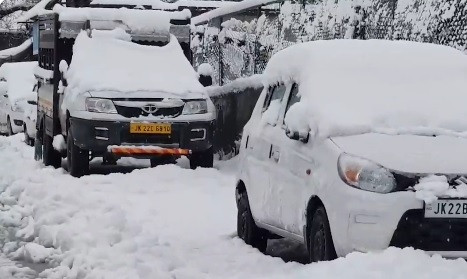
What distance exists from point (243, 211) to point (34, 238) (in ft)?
6.32

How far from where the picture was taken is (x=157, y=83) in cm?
1410

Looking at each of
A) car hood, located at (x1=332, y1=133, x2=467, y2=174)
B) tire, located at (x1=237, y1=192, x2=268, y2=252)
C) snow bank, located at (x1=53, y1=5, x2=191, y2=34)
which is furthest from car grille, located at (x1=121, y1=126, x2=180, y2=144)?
car hood, located at (x1=332, y1=133, x2=467, y2=174)

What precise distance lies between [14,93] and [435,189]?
19.3 metres

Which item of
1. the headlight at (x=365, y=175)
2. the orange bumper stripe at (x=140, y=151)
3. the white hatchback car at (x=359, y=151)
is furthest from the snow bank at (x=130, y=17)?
the headlight at (x=365, y=175)

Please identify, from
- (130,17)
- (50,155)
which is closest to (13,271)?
(50,155)

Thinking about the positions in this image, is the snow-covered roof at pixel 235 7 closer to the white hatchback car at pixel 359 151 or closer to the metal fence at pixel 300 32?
the metal fence at pixel 300 32

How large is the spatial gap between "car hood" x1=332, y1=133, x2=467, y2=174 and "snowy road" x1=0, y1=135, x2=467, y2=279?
0.55m

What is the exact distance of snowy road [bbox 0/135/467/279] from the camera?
241 inches

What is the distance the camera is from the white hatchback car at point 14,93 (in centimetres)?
2400

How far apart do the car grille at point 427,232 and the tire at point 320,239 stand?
495 millimetres

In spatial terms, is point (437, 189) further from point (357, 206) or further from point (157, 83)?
point (157, 83)

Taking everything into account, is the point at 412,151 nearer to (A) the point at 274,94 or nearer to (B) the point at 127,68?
(A) the point at 274,94

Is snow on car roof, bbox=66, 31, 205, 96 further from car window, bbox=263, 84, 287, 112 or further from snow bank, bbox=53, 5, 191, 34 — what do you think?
car window, bbox=263, 84, 287, 112

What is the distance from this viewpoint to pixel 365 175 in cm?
628
